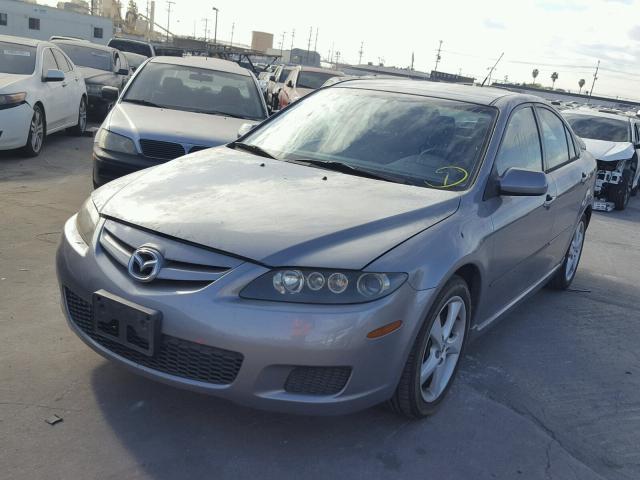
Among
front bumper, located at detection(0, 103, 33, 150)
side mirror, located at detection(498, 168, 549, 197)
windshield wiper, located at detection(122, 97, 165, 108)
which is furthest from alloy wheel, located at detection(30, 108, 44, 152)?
side mirror, located at detection(498, 168, 549, 197)

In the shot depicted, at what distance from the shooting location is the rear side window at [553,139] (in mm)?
4718

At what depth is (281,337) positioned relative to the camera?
2.59 m

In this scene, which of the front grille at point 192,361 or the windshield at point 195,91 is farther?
the windshield at point 195,91

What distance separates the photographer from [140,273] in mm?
2787

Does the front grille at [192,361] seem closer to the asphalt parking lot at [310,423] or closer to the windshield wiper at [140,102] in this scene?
the asphalt parking lot at [310,423]

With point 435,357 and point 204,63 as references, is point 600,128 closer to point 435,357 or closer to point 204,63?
point 204,63

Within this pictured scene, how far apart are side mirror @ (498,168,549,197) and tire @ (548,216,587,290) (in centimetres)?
201

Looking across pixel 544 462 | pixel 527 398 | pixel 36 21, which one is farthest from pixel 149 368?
pixel 36 21

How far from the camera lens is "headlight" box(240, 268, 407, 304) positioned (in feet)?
8.70

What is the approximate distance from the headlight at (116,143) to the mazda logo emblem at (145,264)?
376 centimetres

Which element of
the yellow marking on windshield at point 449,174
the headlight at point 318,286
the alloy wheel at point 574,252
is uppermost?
the yellow marking on windshield at point 449,174

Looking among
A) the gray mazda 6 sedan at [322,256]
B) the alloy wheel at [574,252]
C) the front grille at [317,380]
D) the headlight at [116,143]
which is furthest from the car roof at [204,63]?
the front grille at [317,380]

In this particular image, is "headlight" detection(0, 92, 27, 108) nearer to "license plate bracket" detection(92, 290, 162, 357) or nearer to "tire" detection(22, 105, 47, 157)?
"tire" detection(22, 105, 47, 157)

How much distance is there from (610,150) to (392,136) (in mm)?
8353
